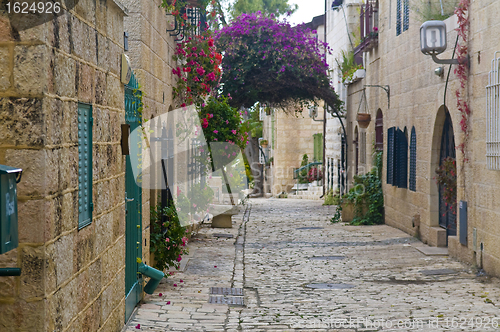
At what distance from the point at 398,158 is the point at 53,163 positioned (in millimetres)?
9796

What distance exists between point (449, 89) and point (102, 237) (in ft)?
21.9

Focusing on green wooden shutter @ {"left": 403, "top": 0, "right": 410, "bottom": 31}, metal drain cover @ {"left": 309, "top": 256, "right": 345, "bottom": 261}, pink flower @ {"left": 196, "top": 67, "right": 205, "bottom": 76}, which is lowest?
metal drain cover @ {"left": 309, "top": 256, "right": 345, "bottom": 261}

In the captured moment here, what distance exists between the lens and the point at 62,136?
3150mm

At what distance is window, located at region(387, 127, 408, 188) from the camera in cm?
1172

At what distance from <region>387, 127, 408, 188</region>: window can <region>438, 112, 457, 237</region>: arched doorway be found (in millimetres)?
1588

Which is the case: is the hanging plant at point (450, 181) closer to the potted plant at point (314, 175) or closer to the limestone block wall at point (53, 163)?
the limestone block wall at point (53, 163)

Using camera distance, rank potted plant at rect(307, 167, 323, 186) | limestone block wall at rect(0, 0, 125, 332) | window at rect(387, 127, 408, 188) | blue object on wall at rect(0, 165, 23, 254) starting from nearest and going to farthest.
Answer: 1. blue object on wall at rect(0, 165, 23, 254)
2. limestone block wall at rect(0, 0, 125, 332)
3. window at rect(387, 127, 408, 188)
4. potted plant at rect(307, 167, 323, 186)

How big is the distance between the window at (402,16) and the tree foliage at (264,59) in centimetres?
480

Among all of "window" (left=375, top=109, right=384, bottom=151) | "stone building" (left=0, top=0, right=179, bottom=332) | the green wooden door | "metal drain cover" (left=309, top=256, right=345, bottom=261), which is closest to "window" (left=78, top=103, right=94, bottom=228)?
"stone building" (left=0, top=0, right=179, bottom=332)

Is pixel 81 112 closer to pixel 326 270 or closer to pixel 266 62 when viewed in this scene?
pixel 326 270

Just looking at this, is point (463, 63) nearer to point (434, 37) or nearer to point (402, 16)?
point (434, 37)

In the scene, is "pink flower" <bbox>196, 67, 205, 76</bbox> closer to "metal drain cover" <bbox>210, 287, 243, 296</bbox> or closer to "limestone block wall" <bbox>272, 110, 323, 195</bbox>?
"metal drain cover" <bbox>210, 287, 243, 296</bbox>

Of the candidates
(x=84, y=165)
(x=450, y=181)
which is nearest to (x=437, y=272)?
(x=450, y=181)

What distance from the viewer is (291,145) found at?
28641mm
